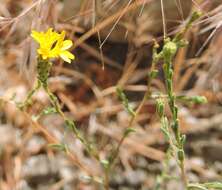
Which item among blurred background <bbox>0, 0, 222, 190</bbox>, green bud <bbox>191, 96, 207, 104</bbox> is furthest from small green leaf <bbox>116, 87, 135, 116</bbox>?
blurred background <bbox>0, 0, 222, 190</bbox>

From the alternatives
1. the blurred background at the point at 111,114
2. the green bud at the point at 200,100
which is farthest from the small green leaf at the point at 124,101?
the blurred background at the point at 111,114

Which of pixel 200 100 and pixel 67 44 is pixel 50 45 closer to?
pixel 67 44

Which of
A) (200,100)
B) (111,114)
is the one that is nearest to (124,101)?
(200,100)

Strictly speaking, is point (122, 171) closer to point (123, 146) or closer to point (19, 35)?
point (123, 146)

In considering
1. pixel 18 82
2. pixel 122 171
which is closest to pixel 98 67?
pixel 18 82

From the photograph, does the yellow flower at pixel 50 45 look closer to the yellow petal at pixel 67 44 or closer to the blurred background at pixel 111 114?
the yellow petal at pixel 67 44
